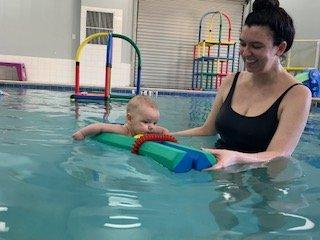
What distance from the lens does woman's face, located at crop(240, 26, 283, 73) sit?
2100 mm

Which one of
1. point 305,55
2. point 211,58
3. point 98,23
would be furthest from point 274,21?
point 305,55

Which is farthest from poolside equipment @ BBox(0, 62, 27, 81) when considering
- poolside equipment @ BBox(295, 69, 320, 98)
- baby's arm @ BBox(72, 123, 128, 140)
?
baby's arm @ BBox(72, 123, 128, 140)

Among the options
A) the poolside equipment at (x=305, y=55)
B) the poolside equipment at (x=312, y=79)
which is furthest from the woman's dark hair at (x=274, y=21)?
the poolside equipment at (x=305, y=55)

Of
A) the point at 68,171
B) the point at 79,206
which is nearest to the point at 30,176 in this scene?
the point at 68,171

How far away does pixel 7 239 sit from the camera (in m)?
1.07

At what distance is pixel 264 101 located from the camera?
229 centimetres

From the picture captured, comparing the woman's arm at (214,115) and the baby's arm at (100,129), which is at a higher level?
the woman's arm at (214,115)

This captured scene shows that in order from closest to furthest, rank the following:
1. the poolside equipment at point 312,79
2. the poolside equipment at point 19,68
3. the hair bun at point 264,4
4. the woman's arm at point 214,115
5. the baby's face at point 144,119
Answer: the hair bun at point 264,4 → the baby's face at point 144,119 → the woman's arm at point 214,115 → the poolside equipment at point 312,79 → the poolside equipment at point 19,68

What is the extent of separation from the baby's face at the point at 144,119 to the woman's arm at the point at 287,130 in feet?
1.72

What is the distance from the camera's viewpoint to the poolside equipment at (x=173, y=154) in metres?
1.87

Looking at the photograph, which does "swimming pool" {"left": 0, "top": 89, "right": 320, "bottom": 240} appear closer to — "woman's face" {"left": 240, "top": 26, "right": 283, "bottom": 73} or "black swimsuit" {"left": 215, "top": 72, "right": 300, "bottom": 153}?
"black swimsuit" {"left": 215, "top": 72, "right": 300, "bottom": 153}

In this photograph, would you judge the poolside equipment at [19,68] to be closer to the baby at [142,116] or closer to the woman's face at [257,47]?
the baby at [142,116]

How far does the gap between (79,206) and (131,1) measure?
424 inches

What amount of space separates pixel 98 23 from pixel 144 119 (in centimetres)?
899
